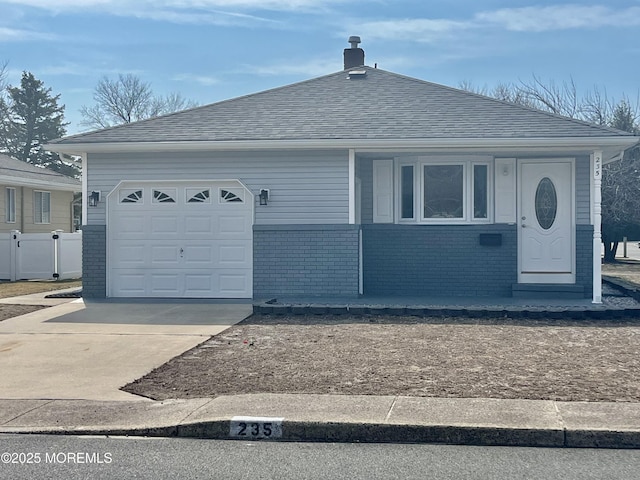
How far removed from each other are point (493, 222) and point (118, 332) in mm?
7814

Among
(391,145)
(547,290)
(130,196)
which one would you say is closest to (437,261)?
(547,290)

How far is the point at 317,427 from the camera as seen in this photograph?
6.52 meters

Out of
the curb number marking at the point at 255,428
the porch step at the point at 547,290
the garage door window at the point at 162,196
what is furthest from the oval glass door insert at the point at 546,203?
the curb number marking at the point at 255,428

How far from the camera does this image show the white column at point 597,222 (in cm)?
1448

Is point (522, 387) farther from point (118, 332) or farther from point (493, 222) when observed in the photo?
point (493, 222)

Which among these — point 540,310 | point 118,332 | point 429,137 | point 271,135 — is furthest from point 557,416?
point 271,135

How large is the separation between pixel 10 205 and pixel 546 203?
18.6 m

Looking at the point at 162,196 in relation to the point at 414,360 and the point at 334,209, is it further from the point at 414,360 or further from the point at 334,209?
the point at 414,360

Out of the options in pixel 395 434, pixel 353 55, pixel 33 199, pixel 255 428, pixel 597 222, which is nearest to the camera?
pixel 395 434

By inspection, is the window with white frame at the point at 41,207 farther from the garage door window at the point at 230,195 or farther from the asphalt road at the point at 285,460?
the asphalt road at the point at 285,460

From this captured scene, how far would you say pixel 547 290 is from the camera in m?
15.4

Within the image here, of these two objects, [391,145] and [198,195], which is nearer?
[391,145]

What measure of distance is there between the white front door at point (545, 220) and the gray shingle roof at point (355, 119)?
3.51ft

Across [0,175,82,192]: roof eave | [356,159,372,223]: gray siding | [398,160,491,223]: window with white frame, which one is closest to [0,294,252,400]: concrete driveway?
[356,159,372,223]: gray siding
